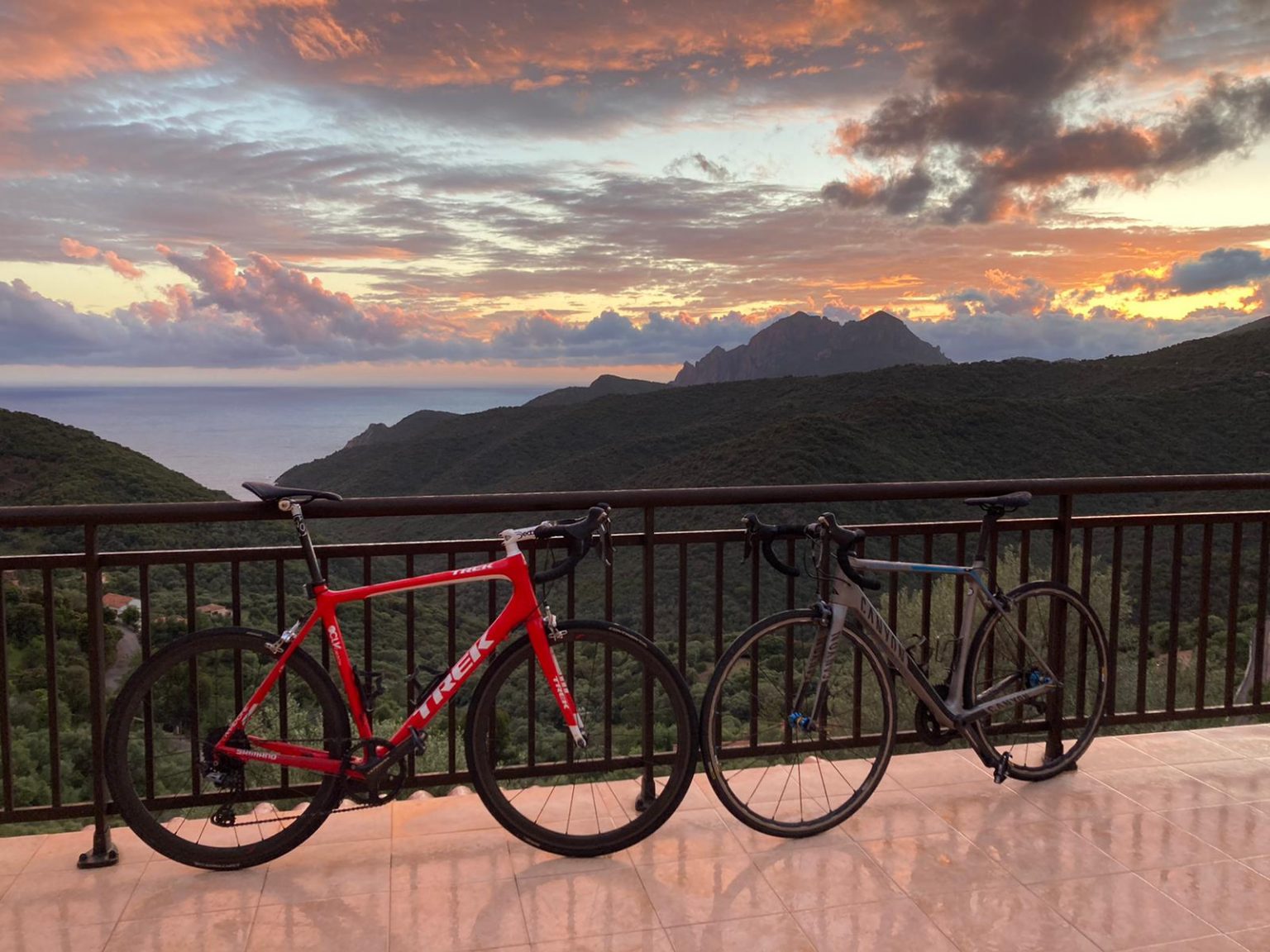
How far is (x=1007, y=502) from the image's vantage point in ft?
A: 10.1

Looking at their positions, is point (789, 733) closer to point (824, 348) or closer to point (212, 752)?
point (212, 752)

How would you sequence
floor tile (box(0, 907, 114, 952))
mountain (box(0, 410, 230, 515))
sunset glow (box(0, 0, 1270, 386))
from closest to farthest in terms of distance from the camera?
floor tile (box(0, 907, 114, 952)) < sunset glow (box(0, 0, 1270, 386)) < mountain (box(0, 410, 230, 515))

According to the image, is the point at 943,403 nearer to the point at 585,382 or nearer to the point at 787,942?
the point at 585,382

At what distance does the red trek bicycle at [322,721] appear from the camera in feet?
8.79

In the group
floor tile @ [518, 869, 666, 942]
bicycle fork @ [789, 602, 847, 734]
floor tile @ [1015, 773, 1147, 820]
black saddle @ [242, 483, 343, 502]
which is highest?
black saddle @ [242, 483, 343, 502]

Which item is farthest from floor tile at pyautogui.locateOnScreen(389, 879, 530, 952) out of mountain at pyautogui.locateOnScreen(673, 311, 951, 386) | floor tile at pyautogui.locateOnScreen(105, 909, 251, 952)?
mountain at pyautogui.locateOnScreen(673, 311, 951, 386)

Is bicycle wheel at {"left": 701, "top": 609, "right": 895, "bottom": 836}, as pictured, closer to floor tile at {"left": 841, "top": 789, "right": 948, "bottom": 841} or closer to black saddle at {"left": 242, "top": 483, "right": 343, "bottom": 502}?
floor tile at {"left": 841, "top": 789, "right": 948, "bottom": 841}

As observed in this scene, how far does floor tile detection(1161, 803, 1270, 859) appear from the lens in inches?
112

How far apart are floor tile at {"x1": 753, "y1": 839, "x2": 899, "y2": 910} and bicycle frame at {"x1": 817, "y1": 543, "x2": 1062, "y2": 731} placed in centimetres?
48

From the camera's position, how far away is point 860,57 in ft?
70.4

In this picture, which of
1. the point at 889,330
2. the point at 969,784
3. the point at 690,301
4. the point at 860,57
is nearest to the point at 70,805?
the point at 969,784

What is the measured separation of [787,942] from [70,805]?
1.97m

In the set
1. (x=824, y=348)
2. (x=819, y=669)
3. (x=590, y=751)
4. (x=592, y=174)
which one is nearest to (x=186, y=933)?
(x=590, y=751)

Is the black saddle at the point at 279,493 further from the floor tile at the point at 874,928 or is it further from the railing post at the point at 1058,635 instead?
the railing post at the point at 1058,635
